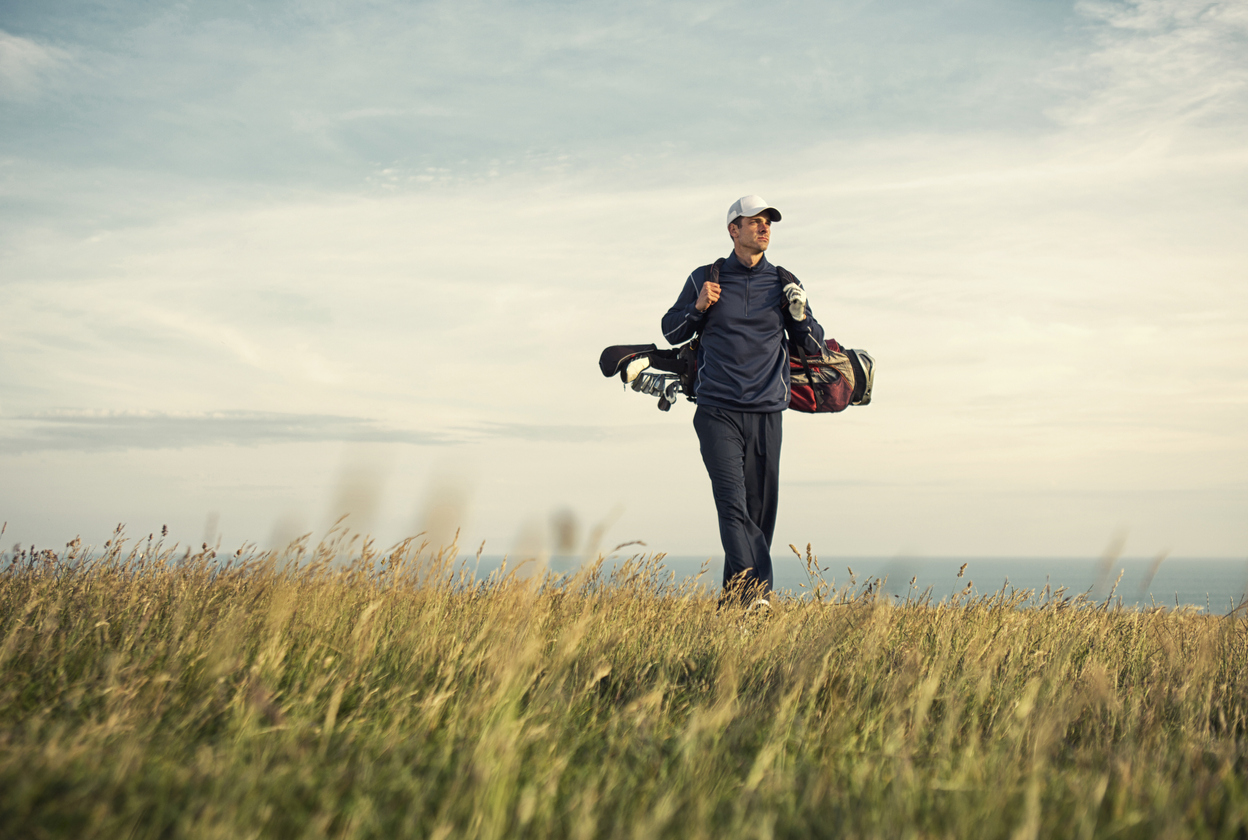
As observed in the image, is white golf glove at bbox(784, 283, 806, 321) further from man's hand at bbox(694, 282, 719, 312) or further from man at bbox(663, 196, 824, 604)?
man's hand at bbox(694, 282, 719, 312)

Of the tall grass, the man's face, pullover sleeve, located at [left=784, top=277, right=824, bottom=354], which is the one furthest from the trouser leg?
the man's face

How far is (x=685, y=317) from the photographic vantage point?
606 centimetres

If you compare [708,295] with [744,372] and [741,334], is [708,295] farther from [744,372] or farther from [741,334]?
[744,372]

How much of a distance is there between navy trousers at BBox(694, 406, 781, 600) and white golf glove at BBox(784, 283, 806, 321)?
0.76 m

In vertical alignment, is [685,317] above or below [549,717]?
above

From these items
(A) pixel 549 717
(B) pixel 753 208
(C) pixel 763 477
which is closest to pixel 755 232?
(B) pixel 753 208

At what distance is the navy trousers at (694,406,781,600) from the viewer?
5.81 metres

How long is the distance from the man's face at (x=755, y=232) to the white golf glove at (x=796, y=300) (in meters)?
0.38

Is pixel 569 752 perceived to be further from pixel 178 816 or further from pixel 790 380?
pixel 790 380

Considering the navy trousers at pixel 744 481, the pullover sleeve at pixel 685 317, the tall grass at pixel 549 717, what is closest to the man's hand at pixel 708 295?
the pullover sleeve at pixel 685 317

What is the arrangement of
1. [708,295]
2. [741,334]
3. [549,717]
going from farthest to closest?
1. [741,334]
2. [708,295]
3. [549,717]

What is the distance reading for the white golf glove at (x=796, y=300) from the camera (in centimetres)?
599

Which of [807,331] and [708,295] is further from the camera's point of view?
[807,331]

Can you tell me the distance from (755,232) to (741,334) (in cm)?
77
